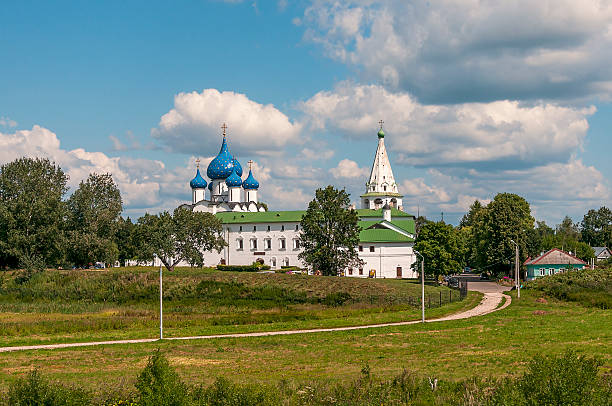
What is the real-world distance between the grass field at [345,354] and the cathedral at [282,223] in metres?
48.1

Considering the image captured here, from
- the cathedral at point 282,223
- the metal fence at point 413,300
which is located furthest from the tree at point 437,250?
the metal fence at point 413,300

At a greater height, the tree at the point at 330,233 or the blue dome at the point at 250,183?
the blue dome at the point at 250,183

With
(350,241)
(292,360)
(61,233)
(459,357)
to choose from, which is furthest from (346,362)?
(61,233)

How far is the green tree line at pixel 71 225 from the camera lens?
69.6m

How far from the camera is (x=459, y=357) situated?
23.8 m

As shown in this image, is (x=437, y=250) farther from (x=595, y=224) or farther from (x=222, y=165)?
(x=595, y=224)

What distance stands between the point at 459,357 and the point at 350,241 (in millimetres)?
49444

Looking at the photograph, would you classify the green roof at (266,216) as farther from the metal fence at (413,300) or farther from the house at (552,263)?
the metal fence at (413,300)

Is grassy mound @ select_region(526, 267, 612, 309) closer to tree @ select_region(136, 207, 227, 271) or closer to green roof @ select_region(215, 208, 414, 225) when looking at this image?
green roof @ select_region(215, 208, 414, 225)

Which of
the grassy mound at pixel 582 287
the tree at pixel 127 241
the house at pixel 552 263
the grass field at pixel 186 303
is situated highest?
the tree at pixel 127 241

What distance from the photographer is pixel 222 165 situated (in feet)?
338

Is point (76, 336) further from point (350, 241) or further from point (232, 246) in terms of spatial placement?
point (232, 246)

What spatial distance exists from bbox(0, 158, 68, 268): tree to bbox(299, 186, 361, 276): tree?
27530 mm

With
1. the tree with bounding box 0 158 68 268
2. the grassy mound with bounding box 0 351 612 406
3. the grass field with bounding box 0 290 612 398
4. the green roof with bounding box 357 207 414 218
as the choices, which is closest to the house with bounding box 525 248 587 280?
the green roof with bounding box 357 207 414 218
